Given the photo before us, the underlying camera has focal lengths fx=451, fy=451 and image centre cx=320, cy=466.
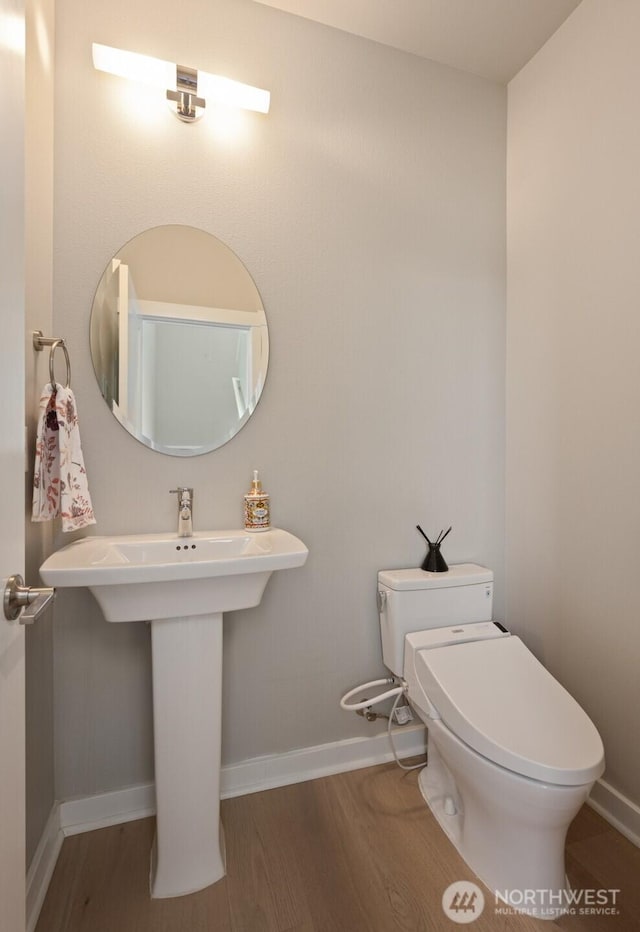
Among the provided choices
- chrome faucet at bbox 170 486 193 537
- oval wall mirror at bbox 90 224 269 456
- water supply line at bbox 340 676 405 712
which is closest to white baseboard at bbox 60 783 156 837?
water supply line at bbox 340 676 405 712

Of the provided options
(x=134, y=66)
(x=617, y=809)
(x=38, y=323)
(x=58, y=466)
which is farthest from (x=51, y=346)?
(x=617, y=809)

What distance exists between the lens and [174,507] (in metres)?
1.43

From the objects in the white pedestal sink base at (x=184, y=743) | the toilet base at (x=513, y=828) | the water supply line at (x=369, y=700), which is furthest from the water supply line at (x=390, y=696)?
the white pedestal sink base at (x=184, y=743)

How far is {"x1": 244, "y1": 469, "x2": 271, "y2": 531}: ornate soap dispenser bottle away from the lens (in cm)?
144

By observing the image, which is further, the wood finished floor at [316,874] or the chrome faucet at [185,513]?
the chrome faucet at [185,513]

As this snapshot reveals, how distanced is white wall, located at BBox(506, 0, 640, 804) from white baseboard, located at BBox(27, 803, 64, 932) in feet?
5.39

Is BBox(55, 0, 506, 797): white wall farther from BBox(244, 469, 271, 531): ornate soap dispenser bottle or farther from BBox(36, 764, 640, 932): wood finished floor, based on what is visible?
BBox(36, 764, 640, 932): wood finished floor

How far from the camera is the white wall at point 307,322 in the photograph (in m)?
1.36

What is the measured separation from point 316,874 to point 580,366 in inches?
67.9

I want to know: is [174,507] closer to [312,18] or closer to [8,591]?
[8,591]

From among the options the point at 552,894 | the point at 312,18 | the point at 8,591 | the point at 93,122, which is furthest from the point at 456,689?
the point at 312,18

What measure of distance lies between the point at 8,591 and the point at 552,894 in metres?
1.45

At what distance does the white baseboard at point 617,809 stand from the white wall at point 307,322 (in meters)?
0.76

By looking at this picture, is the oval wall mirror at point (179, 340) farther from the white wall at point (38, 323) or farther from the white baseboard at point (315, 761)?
the white baseboard at point (315, 761)
